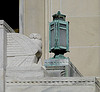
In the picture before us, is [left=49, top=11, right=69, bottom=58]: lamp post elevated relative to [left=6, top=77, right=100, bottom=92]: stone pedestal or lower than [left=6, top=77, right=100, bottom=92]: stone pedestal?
elevated

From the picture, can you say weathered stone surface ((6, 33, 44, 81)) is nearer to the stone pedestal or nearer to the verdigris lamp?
the stone pedestal

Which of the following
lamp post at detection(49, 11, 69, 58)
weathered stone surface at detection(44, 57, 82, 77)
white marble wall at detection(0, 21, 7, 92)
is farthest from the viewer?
lamp post at detection(49, 11, 69, 58)

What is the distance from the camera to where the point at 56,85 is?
11297 mm

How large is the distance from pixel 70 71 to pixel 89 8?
535 cm

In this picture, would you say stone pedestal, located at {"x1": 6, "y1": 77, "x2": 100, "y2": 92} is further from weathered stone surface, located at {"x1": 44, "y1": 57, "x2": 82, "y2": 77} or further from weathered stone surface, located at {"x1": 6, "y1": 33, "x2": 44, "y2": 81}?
weathered stone surface, located at {"x1": 44, "y1": 57, "x2": 82, "y2": 77}

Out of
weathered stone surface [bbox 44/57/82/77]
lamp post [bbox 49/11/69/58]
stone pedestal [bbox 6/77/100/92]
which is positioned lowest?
stone pedestal [bbox 6/77/100/92]

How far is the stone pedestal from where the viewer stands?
36.8ft

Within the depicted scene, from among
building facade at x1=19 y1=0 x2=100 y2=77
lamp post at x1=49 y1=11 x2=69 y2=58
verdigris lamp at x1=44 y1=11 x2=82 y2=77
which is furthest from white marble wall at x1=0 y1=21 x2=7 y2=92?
building facade at x1=19 y1=0 x2=100 y2=77

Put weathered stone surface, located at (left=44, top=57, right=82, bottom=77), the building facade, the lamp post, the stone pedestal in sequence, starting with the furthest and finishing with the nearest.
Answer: the building facade
the lamp post
weathered stone surface, located at (left=44, top=57, right=82, bottom=77)
the stone pedestal

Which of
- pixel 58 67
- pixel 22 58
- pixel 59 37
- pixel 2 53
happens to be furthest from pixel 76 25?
pixel 2 53

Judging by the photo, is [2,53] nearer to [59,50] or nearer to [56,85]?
[56,85]

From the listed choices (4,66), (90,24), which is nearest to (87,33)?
(90,24)

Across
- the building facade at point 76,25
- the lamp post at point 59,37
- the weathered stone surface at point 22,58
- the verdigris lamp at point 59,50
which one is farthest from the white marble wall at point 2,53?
the building facade at point 76,25

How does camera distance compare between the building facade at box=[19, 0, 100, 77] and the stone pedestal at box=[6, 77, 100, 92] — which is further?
the building facade at box=[19, 0, 100, 77]
